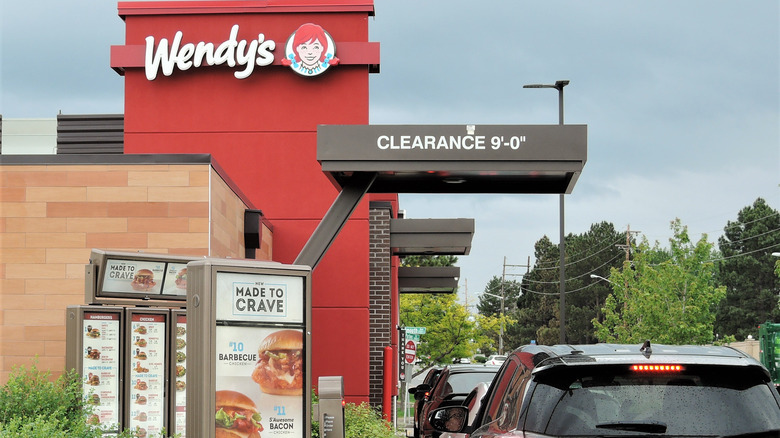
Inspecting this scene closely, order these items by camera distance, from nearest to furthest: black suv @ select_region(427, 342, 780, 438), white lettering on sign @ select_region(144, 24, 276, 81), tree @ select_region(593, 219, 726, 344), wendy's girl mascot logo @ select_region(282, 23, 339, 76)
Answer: black suv @ select_region(427, 342, 780, 438) → white lettering on sign @ select_region(144, 24, 276, 81) → wendy's girl mascot logo @ select_region(282, 23, 339, 76) → tree @ select_region(593, 219, 726, 344)

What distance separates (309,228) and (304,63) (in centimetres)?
365

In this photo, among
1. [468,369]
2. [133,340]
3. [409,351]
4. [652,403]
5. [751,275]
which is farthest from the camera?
[751,275]

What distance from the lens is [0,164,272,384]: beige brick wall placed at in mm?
15133

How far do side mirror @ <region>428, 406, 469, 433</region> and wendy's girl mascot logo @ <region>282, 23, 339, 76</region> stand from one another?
15229 millimetres

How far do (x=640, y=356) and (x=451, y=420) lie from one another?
297 cm

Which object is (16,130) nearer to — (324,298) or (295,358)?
(324,298)

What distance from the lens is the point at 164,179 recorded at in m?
15.4

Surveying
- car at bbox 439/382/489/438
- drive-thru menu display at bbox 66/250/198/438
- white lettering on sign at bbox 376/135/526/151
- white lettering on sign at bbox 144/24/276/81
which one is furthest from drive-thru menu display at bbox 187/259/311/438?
white lettering on sign at bbox 144/24/276/81

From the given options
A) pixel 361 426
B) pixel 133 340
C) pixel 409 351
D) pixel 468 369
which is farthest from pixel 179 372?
pixel 409 351

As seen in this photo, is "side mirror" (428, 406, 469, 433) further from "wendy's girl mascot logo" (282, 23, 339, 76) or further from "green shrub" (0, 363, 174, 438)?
"wendy's girl mascot logo" (282, 23, 339, 76)

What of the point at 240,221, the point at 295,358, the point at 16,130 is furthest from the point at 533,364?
the point at 16,130

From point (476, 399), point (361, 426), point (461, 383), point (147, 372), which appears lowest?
point (361, 426)

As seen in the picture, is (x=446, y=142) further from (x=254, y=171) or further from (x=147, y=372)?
(x=254, y=171)

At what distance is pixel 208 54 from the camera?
73.6 feet
